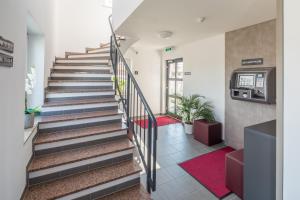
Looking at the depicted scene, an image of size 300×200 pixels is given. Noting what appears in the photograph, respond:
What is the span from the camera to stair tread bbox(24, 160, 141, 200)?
1.73m

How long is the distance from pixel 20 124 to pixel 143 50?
5154 mm

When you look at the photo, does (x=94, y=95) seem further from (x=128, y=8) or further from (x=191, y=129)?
(x=191, y=129)

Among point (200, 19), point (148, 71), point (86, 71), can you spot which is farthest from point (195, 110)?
point (86, 71)

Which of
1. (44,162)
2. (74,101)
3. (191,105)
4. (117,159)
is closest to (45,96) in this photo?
(74,101)

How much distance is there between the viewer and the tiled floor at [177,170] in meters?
2.26

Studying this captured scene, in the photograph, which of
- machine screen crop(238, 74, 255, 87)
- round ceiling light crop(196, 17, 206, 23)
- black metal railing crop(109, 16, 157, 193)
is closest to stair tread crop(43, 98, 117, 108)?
black metal railing crop(109, 16, 157, 193)

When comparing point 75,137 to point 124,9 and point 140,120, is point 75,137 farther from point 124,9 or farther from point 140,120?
point 124,9

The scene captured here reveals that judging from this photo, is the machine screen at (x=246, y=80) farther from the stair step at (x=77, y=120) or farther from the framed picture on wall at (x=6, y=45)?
the framed picture on wall at (x=6, y=45)

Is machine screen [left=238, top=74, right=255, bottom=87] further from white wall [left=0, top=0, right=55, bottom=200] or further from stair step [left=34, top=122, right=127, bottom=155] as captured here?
white wall [left=0, top=0, right=55, bottom=200]

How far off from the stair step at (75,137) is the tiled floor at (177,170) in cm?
86

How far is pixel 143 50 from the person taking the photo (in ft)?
20.5

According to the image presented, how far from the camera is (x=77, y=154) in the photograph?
2.17m

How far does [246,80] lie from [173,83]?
3.26 meters

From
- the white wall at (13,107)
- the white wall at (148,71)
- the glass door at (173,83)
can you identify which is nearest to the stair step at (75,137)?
the white wall at (13,107)
